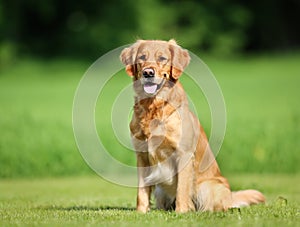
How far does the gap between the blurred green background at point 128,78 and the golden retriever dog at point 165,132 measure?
5436 mm

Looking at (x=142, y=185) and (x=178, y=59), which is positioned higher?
(x=178, y=59)

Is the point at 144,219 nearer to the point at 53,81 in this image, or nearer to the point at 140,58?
the point at 140,58

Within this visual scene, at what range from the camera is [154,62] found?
25.3 feet

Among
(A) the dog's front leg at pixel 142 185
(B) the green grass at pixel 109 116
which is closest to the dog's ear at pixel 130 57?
(A) the dog's front leg at pixel 142 185

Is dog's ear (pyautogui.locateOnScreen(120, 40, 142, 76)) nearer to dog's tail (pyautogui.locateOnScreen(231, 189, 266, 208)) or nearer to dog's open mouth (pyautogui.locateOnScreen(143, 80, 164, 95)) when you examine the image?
dog's open mouth (pyautogui.locateOnScreen(143, 80, 164, 95))

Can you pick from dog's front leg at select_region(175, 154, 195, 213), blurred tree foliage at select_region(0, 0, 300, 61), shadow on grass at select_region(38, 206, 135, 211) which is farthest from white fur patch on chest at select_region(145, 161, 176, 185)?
blurred tree foliage at select_region(0, 0, 300, 61)

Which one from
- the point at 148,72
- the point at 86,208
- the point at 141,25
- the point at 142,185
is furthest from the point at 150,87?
the point at 141,25

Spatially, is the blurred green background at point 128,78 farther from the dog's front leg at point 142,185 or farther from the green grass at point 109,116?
the dog's front leg at point 142,185

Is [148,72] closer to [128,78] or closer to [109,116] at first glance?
[109,116]

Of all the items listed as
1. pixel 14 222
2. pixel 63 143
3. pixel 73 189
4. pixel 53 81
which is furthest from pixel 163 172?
pixel 53 81

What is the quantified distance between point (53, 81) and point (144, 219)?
2346 centimetres

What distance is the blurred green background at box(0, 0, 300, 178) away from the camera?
1362 centimetres

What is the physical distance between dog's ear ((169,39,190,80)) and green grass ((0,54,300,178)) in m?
2.30

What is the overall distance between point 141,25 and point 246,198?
26942mm
